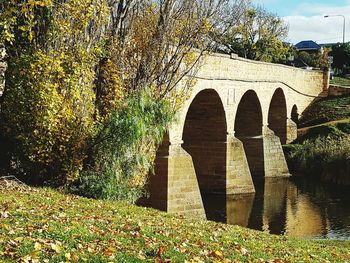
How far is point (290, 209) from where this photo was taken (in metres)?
25.0

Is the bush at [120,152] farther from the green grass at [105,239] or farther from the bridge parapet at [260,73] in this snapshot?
the bridge parapet at [260,73]

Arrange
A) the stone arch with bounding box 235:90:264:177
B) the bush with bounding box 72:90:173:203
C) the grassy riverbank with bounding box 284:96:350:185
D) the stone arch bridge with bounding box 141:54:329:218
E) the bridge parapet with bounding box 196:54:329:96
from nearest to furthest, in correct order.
Result: the bush with bounding box 72:90:173:203, the stone arch bridge with bounding box 141:54:329:218, the bridge parapet with bounding box 196:54:329:96, the grassy riverbank with bounding box 284:96:350:185, the stone arch with bounding box 235:90:264:177

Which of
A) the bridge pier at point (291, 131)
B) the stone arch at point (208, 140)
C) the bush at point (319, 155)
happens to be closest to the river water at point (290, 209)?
the stone arch at point (208, 140)

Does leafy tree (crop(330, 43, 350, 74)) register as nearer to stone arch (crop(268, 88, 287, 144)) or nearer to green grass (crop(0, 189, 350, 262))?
stone arch (crop(268, 88, 287, 144))

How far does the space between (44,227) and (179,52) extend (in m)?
10.2

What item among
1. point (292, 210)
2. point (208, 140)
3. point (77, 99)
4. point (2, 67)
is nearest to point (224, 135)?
point (208, 140)

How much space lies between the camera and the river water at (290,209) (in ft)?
68.8

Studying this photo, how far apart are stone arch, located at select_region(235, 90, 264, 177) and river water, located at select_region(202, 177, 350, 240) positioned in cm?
205

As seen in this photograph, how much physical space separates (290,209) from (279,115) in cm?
1827

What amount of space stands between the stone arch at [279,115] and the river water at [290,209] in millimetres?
10155

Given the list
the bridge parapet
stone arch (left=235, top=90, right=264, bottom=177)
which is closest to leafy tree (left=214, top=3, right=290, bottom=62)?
the bridge parapet

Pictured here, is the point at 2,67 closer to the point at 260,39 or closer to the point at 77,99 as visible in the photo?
the point at 77,99

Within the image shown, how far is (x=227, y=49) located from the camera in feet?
190

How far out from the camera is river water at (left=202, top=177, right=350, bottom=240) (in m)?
21.0
